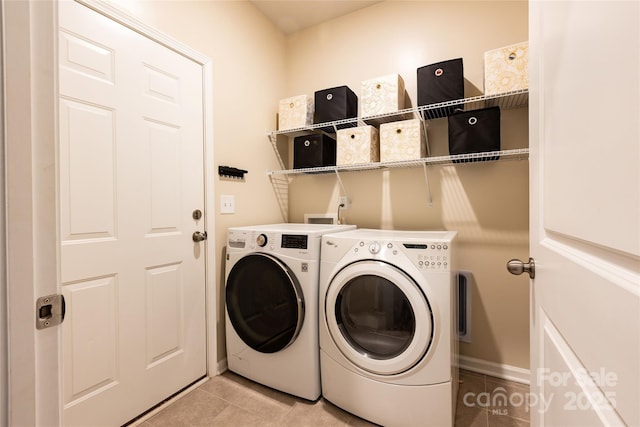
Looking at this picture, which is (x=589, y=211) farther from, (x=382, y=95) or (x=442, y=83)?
(x=382, y=95)

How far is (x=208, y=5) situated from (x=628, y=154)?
2332 millimetres

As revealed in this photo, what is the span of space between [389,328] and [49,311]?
132 cm

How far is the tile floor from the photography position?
1.52 meters

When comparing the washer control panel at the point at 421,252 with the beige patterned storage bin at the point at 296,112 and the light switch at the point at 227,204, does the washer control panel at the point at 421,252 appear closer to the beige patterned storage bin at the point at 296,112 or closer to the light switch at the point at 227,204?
the light switch at the point at 227,204

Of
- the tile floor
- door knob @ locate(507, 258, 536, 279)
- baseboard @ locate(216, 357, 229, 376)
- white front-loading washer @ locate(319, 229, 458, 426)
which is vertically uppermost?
door knob @ locate(507, 258, 536, 279)

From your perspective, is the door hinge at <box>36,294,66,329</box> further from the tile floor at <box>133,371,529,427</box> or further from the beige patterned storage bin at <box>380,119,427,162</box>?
the beige patterned storage bin at <box>380,119,427,162</box>

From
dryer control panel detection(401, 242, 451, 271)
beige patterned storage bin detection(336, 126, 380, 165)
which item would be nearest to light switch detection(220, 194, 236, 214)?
beige patterned storage bin detection(336, 126, 380, 165)

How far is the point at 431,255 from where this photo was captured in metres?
1.38

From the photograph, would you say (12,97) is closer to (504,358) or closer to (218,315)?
(218,315)

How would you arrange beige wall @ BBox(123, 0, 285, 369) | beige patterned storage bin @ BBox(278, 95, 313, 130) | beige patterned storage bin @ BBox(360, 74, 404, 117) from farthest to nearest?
beige patterned storage bin @ BBox(278, 95, 313, 130) → beige patterned storage bin @ BBox(360, 74, 404, 117) → beige wall @ BBox(123, 0, 285, 369)

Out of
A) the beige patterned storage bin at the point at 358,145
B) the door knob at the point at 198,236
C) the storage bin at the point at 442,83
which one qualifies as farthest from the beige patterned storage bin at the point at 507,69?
the door knob at the point at 198,236

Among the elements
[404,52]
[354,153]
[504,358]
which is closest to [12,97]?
[354,153]

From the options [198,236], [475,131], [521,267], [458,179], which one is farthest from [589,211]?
[198,236]

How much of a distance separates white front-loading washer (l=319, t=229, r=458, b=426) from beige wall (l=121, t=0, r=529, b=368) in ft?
2.14
